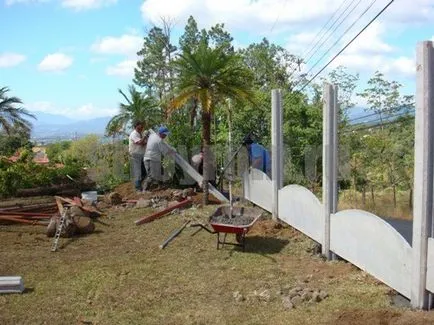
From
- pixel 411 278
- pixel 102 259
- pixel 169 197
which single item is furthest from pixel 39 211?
pixel 411 278

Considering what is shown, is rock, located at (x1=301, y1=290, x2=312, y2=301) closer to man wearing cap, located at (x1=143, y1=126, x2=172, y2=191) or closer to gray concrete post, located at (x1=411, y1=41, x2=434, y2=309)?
gray concrete post, located at (x1=411, y1=41, x2=434, y2=309)

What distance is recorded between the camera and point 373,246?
680 cm

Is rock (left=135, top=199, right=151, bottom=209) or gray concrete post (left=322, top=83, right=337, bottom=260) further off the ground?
gray concrete post (left=322, top=83, right=337, bottom=260)

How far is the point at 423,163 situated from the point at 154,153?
9704 mm

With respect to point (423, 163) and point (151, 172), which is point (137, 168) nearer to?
point (151, 172)

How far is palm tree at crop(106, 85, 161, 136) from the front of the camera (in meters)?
19.3

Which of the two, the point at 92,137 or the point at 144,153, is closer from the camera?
the point at 144,153

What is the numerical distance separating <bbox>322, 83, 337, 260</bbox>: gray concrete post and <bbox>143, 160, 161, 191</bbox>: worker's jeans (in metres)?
7.27

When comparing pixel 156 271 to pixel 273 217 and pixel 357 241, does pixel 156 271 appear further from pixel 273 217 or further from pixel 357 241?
pixel 273 217

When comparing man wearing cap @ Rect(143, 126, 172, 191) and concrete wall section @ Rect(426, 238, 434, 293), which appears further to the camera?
man wearing cap @ Rect(143, 126, 172, 191)

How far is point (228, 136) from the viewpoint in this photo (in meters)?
20.1

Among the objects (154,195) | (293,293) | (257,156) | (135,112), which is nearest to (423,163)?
(293,293)

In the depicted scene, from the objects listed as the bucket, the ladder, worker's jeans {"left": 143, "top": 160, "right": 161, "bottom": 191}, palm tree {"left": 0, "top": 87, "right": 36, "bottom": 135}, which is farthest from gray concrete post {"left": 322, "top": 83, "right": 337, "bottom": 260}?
palm tree {"left": 0, "top": 87, "right": 36, "bottom": 135}

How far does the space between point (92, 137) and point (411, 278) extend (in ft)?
129
